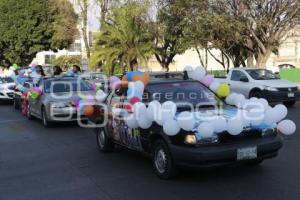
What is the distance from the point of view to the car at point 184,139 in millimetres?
6379

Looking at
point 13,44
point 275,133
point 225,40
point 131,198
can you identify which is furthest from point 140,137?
point 13,44

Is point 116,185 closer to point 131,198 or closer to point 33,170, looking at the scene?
point 131,198

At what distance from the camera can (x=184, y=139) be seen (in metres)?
6.48

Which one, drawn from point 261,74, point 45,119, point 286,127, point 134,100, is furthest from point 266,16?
point 134,100

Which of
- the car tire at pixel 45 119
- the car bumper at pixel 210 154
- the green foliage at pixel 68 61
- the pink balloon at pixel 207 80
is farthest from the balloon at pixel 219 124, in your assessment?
the green foliage at pixel 68 61

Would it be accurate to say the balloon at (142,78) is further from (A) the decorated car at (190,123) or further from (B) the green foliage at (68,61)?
(B) the green foliage at (68,61)

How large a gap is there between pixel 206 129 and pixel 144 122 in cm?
119

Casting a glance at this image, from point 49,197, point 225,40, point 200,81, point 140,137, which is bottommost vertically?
point 49,197

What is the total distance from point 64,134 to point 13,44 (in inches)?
1473

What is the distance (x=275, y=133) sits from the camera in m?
6.99

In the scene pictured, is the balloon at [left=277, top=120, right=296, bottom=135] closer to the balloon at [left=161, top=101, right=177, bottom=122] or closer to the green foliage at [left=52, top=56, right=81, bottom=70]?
the balloon at [left=161, top=101, right=177, bottom=122]

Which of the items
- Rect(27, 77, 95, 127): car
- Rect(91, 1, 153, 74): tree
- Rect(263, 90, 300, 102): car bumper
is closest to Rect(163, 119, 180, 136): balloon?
Rect(27, 77, 95, 127): car

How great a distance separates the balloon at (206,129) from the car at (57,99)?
789 cm

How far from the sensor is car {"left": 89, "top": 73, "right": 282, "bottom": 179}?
20.9 feet
